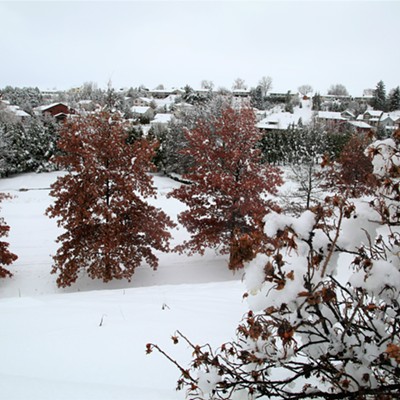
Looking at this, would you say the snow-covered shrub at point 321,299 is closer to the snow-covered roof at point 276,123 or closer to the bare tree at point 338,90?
the snow-covered roof at point 276,123

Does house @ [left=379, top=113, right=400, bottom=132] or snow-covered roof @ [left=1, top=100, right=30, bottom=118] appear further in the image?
snow-covered roof @ [left=1, top=100, right=30, bottom=118]

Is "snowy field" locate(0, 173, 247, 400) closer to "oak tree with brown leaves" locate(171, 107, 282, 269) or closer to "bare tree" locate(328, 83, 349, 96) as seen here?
"oak tree with brown leaves" locate(171, 107, 282, 269)

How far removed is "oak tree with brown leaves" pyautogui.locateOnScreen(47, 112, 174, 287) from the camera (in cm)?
977

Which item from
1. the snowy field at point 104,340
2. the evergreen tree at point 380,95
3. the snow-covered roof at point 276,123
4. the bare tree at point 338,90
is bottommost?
the snowy field at point 104,340

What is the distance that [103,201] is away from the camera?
10.3 m

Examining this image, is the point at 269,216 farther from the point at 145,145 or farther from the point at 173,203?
the point at 173,203

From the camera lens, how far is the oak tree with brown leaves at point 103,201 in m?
9.77

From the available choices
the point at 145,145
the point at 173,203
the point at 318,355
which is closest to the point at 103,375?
the point at 318,355

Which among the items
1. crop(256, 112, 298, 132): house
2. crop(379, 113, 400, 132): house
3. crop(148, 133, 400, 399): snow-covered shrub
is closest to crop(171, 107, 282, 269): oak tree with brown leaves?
crop(379, 113, 400, 132): house

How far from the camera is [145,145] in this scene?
1045 cm

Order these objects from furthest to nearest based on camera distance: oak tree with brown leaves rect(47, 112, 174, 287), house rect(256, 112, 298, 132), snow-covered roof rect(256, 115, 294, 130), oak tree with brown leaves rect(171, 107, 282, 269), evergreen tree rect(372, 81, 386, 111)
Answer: evergreen tree rect(372, 81, 386, 111), snow-covered roof rect(256, 115, 294, 130), house rect(256, 112, 298, 132), oak tree with brown leaves rect(171, 107, 282, 269), oak tree with brown leaves rect(47, 112, 174, 287)

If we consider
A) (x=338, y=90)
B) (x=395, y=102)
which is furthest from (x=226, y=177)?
(x=338, y=90)

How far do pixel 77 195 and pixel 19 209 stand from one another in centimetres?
1410

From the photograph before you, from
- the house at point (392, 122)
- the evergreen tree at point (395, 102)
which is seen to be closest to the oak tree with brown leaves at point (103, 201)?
the house at point (392, 122)
